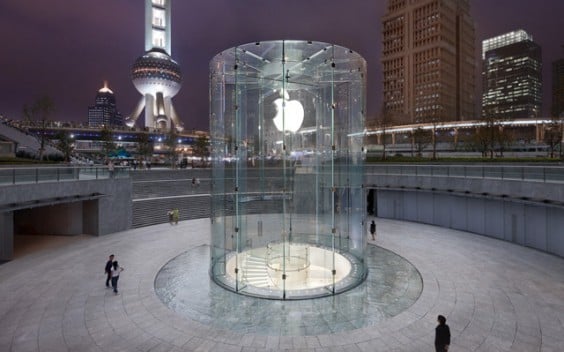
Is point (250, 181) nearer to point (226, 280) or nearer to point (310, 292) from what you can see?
point (226, 280)

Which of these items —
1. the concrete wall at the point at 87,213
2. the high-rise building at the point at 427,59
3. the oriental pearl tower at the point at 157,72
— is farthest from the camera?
the oriental pearl tower at the point at 157,72

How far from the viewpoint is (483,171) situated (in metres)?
20.4

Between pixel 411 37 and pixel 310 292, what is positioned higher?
pixel 411 37

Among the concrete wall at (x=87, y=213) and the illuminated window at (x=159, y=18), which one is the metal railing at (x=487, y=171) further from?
the illuminated window at (x=159, y=18)

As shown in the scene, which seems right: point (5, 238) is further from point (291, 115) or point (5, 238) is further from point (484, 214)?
point (484, 214)

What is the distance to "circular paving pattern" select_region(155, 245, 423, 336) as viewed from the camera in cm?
988

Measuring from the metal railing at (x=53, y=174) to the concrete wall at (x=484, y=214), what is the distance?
22329 millimetres

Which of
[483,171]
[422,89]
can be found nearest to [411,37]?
[422,89]

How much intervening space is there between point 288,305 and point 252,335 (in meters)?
2.29

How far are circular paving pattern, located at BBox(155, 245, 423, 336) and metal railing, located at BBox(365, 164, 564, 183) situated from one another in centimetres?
896

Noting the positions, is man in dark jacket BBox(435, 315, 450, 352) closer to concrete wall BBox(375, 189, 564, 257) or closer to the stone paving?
the stone paving

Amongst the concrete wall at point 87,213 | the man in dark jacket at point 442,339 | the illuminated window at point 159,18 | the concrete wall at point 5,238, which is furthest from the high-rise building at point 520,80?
the concrete wall at point 5,238

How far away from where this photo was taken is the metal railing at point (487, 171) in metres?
16.3

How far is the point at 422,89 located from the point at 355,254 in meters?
118
